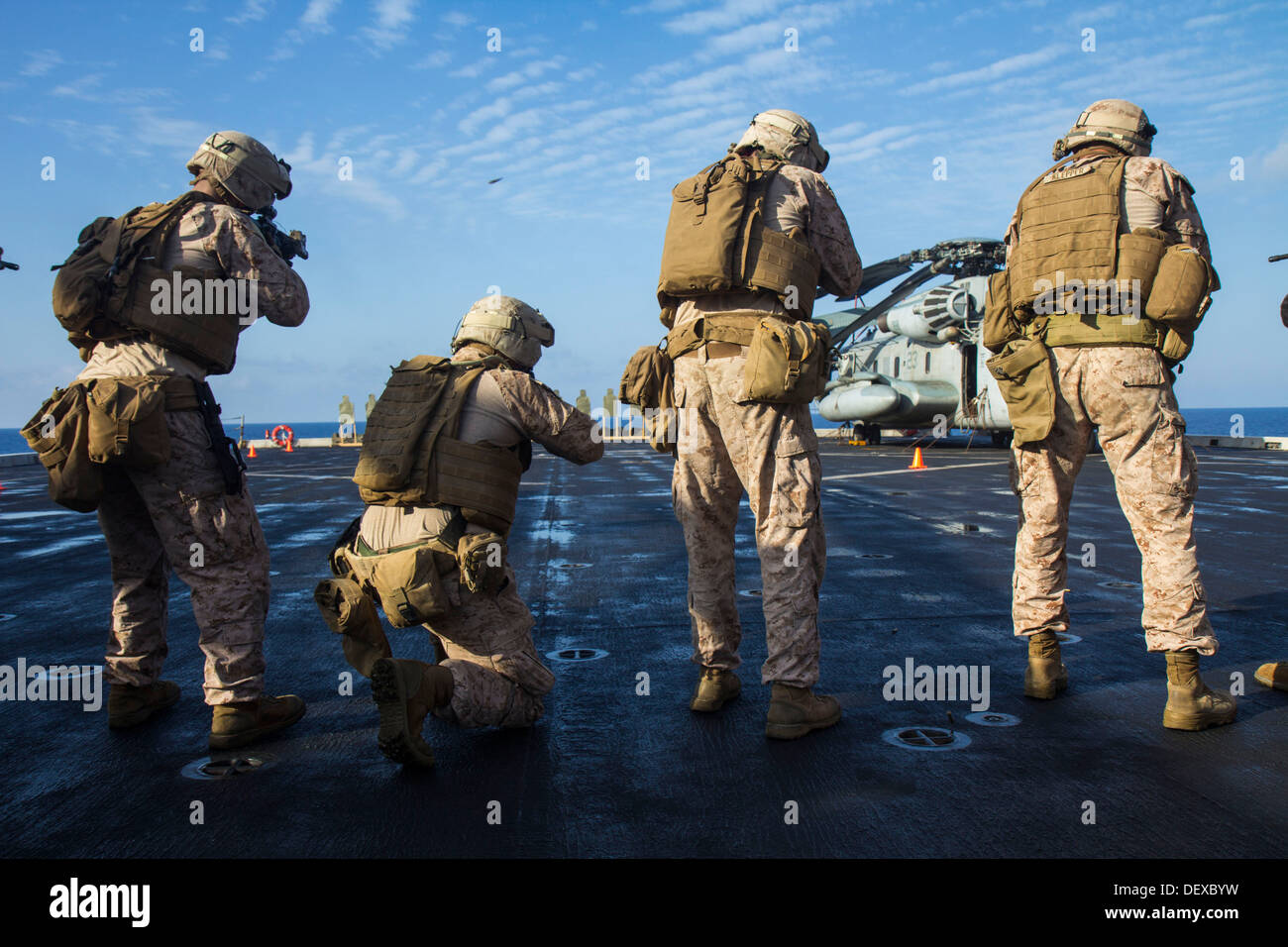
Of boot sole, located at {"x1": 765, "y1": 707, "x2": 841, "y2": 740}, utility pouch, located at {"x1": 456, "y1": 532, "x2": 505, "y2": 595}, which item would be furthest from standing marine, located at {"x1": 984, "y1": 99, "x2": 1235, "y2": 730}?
Result: utility pouch, located at {"x1": 456, "y1": 532, "x2": 505, "y2": 595}

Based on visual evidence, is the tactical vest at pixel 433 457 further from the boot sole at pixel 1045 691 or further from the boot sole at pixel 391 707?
the boot sole at pixel 1045 691

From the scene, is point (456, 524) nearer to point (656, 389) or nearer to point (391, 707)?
point (391, 707)

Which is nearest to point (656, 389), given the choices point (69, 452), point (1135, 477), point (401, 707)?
point (401, 707)

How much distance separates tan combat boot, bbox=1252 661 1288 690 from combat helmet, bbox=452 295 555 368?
304cm

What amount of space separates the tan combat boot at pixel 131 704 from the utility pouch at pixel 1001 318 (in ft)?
11.6

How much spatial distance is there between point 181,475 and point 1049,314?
3272 millimetres

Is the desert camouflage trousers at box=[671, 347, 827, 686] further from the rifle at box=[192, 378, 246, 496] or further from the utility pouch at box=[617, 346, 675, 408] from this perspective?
the rifle at box=[192, 378, 246, 496]

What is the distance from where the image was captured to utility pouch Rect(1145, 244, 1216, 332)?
3326 millimetres

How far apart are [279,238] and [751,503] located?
218cm

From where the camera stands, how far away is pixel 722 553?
361cm

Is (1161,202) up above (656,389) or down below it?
above

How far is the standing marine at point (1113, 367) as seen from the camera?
334 centimetres

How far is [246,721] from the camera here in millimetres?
3277
